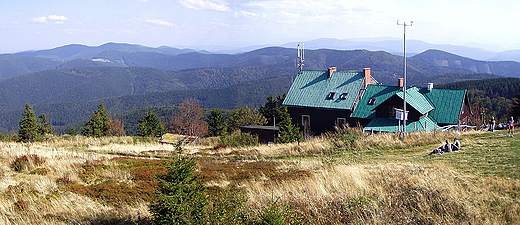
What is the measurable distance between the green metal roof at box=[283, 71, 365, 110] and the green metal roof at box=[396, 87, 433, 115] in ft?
16.9

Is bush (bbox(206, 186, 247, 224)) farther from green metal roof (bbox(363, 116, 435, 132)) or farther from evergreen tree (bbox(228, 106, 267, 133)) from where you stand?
evergreen tree (bbox(228, 106, 267, 133))

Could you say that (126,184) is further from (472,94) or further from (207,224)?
(472,94)

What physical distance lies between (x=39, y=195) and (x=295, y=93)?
1337 inches

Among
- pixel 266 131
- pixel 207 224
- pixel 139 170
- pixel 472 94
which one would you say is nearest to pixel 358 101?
pixel 266 131

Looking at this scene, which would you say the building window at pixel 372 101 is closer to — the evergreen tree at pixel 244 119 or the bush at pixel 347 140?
the bush at pixel 347 140

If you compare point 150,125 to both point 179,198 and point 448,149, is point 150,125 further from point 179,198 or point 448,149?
point 179,198

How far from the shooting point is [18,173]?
43.5ft

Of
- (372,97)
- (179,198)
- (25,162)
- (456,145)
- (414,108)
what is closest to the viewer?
(179,198)

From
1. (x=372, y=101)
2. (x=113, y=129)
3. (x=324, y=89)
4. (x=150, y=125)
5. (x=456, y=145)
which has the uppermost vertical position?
(x=324, y=89)

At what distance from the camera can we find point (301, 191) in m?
8.91

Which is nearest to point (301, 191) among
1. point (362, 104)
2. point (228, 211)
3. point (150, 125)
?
point (228, 211)

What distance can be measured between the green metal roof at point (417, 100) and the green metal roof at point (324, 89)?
5.16 metres

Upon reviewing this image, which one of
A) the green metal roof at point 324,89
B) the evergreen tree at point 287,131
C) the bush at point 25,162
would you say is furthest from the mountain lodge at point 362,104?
the bush at point 25,162

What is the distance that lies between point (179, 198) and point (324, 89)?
35562 millimetres
